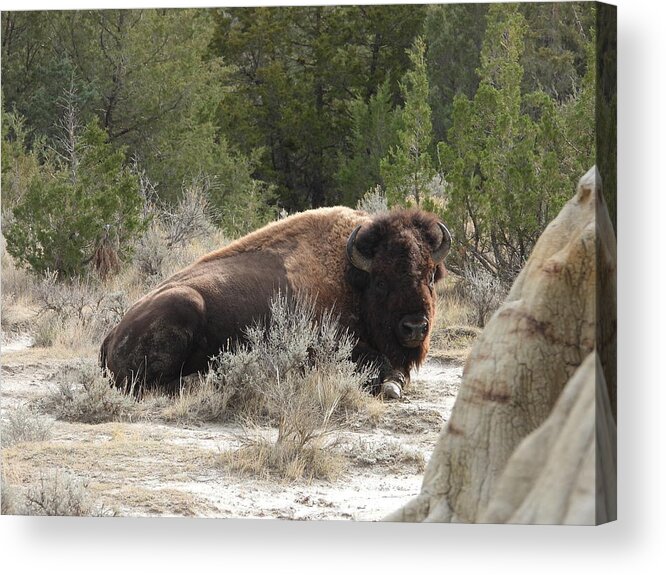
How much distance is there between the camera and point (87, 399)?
9078 mm

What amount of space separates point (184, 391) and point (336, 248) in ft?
5.64

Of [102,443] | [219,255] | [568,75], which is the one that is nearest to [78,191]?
[219,255]

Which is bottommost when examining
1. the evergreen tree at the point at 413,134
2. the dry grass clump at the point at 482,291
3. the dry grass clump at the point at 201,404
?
the dry grass clump at the point at 201,404

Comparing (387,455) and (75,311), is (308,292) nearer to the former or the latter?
(75,311)

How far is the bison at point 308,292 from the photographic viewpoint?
981 cm

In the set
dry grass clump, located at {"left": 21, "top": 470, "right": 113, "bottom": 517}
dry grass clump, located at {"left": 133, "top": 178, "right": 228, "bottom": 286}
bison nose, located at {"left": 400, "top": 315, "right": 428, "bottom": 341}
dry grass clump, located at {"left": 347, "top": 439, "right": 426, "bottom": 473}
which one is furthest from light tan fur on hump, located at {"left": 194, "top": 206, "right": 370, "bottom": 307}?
dry grass clump, located at {"left": 21, "top": 470, "right": 113, "bottom": 517}

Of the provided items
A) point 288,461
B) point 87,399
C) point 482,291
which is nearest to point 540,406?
point 288,461

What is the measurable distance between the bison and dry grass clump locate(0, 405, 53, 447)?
3.08 feet

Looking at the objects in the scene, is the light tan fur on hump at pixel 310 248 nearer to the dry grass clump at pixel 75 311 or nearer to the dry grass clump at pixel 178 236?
the dry grass clump at pixel 178 236

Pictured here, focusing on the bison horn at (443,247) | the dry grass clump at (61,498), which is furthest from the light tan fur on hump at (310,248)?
the dry grass clump at (61,498)

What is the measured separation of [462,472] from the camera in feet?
24.1

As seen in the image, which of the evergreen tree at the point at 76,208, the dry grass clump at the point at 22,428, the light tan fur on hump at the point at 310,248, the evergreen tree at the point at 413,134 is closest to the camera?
the dry grass clump at the point at 22,428

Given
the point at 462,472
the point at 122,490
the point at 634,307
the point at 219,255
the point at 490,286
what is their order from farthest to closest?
the point at 219,255
the point at 490,286
the point at 122,490
the point at 634,307
the point at 462,472

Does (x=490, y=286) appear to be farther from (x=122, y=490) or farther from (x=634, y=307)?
(x=122, y=490)
